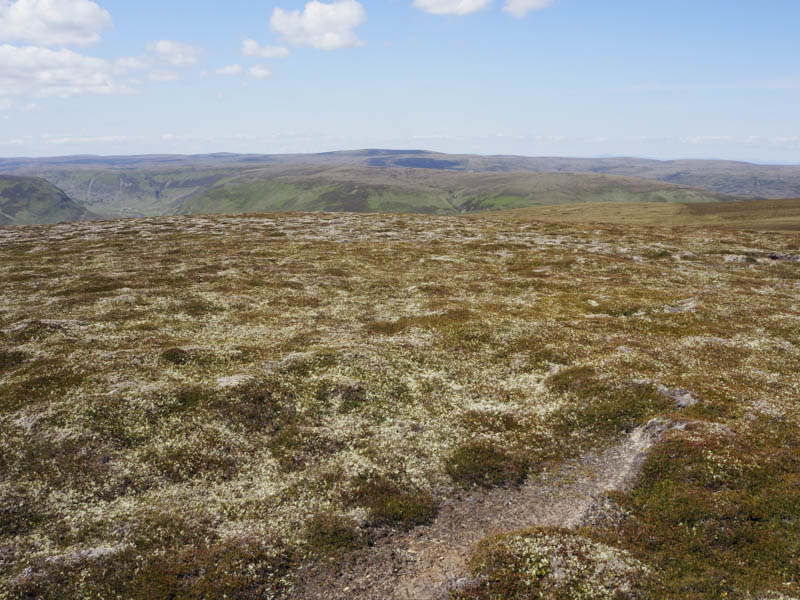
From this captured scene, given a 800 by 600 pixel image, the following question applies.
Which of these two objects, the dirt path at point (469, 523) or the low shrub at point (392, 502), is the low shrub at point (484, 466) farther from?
the low shrub at point (392, 502)

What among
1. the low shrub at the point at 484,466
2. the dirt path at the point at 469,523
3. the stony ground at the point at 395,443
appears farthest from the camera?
the low shrub at the point at 484,466

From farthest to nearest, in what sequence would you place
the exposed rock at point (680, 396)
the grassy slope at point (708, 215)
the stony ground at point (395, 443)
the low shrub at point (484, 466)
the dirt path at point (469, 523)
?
the grassy slope at point (708, 215), the exposed rock at point (680, 396), the low shrub at point (484, 466), the stony ground at point (395, 443), the dirt path at point (469, 523)

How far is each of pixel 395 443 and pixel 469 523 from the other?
688 cm

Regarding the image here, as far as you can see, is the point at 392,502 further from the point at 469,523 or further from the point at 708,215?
the point at 708,215

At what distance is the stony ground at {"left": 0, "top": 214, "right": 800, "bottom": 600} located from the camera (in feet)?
57.6

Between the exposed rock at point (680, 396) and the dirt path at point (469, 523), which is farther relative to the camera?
the exposed rock at point (680, 396)

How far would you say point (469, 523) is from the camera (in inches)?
812

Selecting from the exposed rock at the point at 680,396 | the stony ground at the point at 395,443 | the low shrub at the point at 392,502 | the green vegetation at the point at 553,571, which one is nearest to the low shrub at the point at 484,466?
the stony ground at the point at 395,443

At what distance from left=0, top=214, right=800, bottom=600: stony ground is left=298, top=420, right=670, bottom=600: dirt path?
111 mm

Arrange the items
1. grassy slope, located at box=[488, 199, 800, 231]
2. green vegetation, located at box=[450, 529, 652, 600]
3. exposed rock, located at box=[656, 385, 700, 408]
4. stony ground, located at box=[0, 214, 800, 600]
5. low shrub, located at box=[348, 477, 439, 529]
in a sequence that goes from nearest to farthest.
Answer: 1. green vegetation, located at box=[450, 529, 652, 600]
2. stony ground, located at box=[0, 214, 800, 600]
3. low shrub, located at box=[348, 477, 439, 529]
4. exposed rock, located at box=[656, 385, 700, 408]
5. grassy slope, located at box=[488, 199, 800, 231]

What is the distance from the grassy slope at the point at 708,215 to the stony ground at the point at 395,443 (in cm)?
9299

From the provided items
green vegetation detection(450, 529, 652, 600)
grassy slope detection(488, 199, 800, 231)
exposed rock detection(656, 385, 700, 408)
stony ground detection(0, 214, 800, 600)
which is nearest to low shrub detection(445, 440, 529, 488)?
stony ground detection(0, 214, 800, 600)

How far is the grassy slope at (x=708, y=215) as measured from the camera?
12619 centimetres

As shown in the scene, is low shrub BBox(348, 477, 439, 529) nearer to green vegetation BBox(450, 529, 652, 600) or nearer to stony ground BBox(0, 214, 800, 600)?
stony ground BBox(0, 214, 800, 600)
